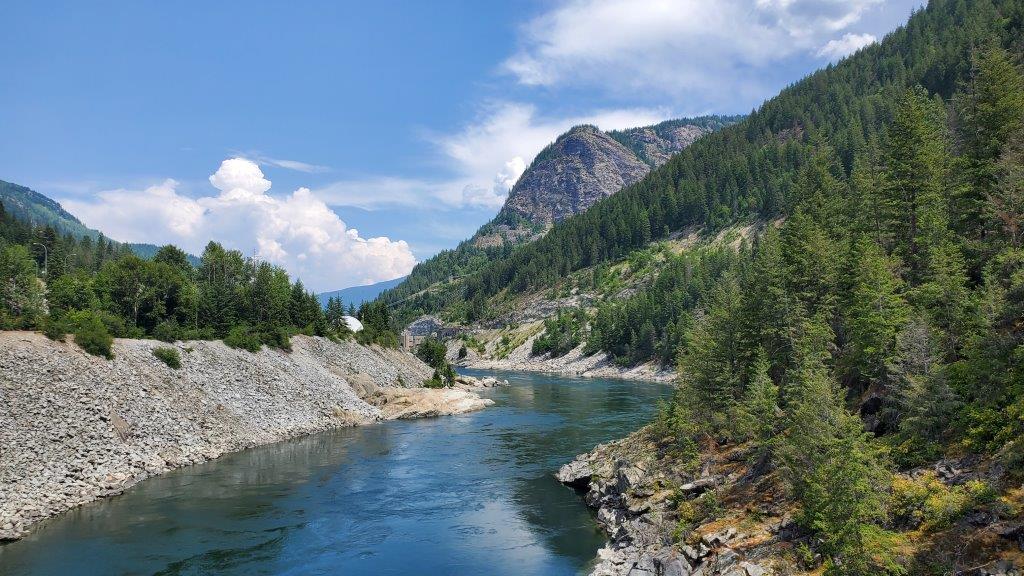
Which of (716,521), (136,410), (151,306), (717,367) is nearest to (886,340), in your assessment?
(716,521)

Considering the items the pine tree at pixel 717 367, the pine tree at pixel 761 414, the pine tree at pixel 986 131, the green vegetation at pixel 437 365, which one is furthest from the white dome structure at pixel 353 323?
the pine tree at pixel 986 131

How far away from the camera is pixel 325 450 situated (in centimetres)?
5700

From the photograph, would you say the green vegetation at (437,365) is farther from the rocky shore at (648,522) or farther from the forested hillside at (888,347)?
the forested hillside at (888,347)

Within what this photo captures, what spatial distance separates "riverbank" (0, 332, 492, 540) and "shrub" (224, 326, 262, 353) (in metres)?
1.29

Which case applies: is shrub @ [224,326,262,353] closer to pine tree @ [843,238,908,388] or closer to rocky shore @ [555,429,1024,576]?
rocky shore @ [555,429,1024,576]

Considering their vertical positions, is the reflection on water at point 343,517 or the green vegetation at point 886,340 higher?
the green vegetation at point 886,340

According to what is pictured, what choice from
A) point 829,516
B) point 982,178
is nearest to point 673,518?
point 829,516

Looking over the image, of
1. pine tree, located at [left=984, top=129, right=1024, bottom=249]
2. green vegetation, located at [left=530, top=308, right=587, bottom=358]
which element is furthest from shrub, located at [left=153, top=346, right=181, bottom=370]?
Result: green vegetation, located at [left=530, top=308, right=587, bottom=358]

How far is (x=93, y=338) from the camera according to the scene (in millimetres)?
51125

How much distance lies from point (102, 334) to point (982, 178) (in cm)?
7075

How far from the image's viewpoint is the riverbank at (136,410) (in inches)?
1478

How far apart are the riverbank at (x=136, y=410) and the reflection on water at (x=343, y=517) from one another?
85.6 inches

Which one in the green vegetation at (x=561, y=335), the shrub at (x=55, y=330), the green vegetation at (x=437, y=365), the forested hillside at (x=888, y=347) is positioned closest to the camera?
the forested hillside at (x=888, y=347)

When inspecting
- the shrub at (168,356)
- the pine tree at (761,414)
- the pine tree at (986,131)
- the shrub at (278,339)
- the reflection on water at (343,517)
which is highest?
the pine tree at (986,131)
